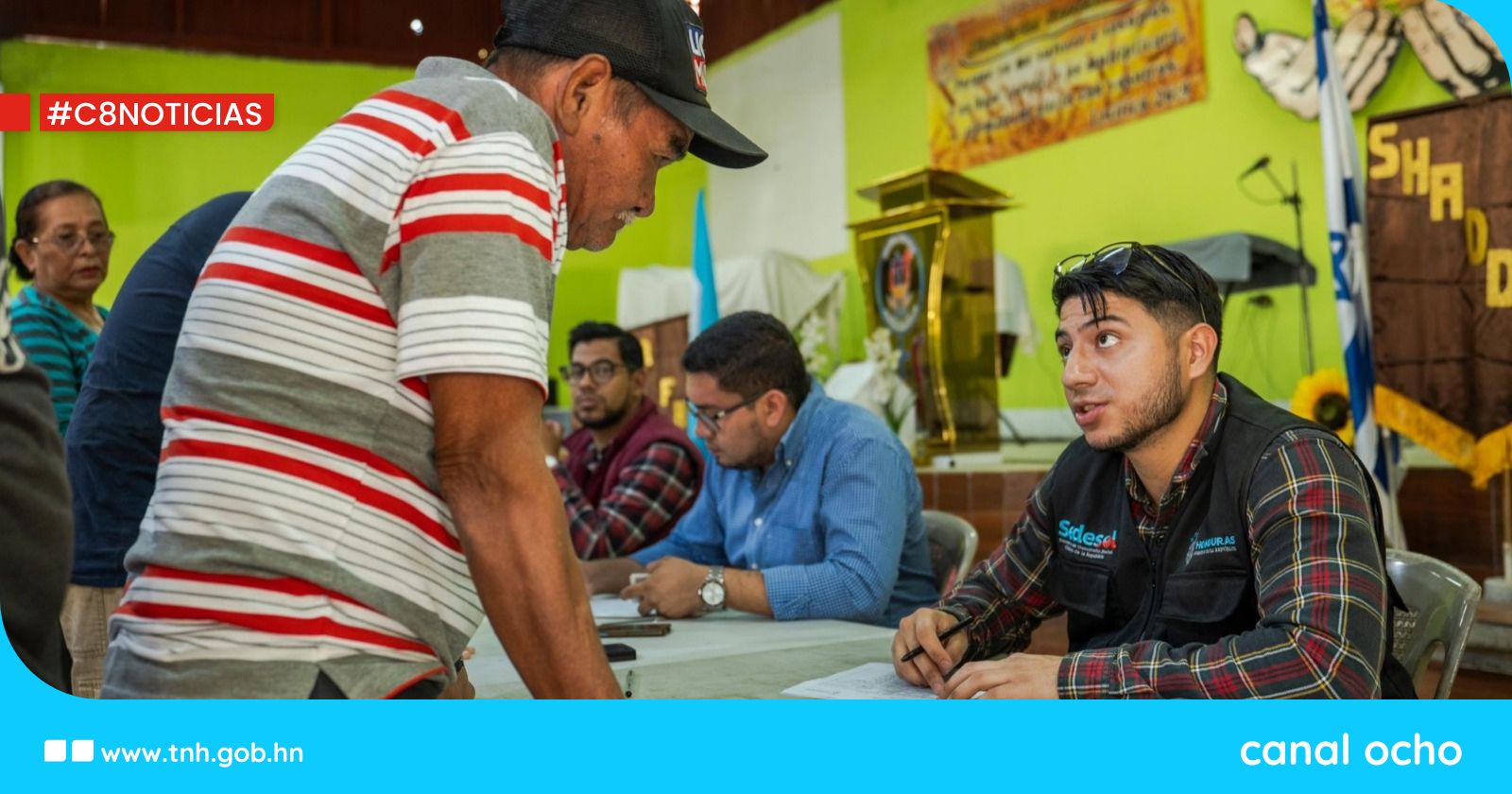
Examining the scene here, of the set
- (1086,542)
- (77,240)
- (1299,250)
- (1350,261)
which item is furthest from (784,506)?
(1299,250)

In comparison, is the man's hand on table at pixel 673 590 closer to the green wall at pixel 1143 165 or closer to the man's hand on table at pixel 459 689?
the man's hand on table at pixel 459 689

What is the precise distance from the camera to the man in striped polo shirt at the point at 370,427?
772mm

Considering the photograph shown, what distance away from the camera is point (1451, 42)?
5027mm

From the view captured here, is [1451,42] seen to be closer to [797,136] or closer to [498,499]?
[797,136]

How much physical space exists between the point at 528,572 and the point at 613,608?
1395mm

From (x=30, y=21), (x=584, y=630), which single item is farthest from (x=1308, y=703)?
(x=30, y=21)

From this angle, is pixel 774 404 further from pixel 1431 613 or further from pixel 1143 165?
pixel 1143 165

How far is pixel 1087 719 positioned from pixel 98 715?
706 mm

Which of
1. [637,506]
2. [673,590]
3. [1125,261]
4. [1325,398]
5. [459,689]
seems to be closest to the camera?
[459,689]

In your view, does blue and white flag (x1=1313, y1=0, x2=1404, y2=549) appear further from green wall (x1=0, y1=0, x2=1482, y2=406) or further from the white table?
the white table

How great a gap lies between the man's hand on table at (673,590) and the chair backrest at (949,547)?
63 centimetres

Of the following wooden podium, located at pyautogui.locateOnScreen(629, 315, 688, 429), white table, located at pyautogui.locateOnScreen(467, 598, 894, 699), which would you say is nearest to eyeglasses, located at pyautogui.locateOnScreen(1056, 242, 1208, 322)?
white table, located at pyautogui.locateOnScreen(467, 598, 894, 699)

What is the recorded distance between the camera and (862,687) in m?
1.37

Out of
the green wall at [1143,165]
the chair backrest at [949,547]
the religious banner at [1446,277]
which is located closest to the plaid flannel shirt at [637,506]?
the chair backrest at [949,547]
